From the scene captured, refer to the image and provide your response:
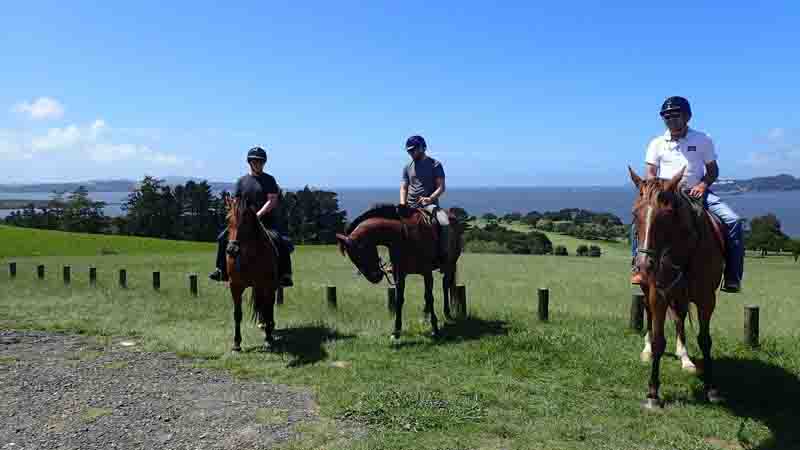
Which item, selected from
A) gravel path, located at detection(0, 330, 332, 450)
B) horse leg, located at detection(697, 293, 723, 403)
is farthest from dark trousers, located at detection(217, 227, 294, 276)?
horse leg, located at detection(697, 293, 723, 403)

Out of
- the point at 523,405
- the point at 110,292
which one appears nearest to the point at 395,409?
the point at 523,405

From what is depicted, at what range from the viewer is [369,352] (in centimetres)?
840

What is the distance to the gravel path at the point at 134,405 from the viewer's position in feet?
17.9

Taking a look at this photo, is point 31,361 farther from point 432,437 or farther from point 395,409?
point 432,437

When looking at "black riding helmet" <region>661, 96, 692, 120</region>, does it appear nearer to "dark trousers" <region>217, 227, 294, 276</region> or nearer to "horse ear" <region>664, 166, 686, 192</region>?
"horse ear" <region>664, 166, 686, 192</region>

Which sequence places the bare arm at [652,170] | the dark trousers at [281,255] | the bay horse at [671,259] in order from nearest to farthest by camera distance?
the bay horse at [671,259]
the bare arm at [652,170]
the dark trousers at [281,255]

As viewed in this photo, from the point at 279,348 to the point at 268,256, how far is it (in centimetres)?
146

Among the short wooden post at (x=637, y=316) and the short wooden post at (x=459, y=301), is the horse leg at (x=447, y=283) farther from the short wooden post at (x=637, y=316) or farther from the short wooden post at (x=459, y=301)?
the short wooden post at (x=637, y=316)

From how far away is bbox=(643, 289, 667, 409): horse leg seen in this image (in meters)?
5.83

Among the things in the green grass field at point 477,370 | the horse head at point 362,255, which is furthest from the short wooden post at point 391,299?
the horse head at point 362,255

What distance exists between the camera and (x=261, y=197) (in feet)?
31.0

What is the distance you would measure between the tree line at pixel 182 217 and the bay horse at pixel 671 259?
6752 cm

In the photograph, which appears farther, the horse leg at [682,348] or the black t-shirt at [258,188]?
the black t-shirt at [258,188]

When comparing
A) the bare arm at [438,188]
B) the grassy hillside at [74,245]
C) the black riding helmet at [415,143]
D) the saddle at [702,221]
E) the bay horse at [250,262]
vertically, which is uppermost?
the black riding helmet at [415,143]
